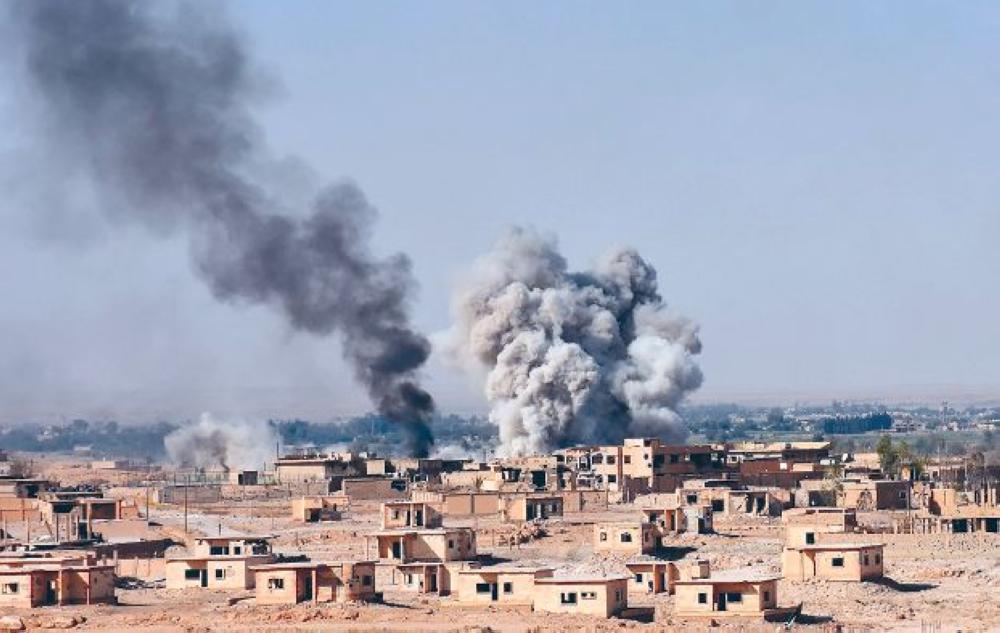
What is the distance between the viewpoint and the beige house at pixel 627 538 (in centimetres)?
6681

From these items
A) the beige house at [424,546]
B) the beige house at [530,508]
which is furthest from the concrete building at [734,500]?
the beige house at [424,546]

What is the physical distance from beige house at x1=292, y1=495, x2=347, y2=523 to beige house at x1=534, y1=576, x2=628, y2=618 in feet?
93.9

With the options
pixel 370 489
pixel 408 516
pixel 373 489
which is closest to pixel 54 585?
pixel 408 516

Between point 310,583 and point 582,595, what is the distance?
5.82 m

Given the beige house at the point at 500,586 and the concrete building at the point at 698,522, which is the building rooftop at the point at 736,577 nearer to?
the beige house at the point at 500,586

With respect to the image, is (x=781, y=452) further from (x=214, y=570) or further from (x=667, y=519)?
(x=214, y=570)

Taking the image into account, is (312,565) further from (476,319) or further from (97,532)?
(476,319)

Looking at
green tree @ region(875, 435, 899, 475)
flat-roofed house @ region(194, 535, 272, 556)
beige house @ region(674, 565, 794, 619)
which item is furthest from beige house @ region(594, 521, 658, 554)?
green tree @ region(875, 435, 899, 475)

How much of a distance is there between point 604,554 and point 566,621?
14617 millimetres

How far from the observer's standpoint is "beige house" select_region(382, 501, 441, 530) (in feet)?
241

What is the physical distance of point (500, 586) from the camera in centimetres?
5481

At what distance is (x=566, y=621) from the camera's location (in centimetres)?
5162

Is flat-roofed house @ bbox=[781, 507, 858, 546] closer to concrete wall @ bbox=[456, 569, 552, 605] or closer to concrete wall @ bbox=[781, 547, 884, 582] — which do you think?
concrete wall @ bbox=[781, 547, 884, 582]

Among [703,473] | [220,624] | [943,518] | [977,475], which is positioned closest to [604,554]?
[943,518]
